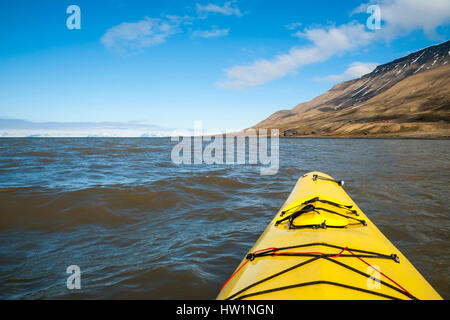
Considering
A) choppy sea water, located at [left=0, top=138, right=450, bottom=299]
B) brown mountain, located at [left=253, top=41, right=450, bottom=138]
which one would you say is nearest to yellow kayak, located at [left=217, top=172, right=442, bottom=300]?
choppy sea water, located at [left=0, top=138, right=450, bottom=299]

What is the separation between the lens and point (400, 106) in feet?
237

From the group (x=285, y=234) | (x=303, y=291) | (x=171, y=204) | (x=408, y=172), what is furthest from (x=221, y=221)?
(x=408, y=172)

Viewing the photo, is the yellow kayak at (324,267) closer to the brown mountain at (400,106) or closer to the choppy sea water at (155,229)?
the choppy sea water at (155,229)

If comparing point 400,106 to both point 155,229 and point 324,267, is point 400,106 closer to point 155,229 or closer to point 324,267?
point 155,229

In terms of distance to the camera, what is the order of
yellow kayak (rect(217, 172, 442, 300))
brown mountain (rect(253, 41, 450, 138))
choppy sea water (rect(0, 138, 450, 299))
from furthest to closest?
brown mountain (rect(253, 41, 450, 138)) → choppy sea water (rect(0, 138, 450, 299)) → yellow kayak (rect(217, 172, 442, 300))

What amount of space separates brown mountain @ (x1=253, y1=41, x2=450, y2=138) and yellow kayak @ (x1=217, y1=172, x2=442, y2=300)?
165 ft

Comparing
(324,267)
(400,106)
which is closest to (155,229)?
(324,267)

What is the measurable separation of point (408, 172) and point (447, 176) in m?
1.38

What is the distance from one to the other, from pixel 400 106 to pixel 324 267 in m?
90.0

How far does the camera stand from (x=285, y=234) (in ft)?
11.4

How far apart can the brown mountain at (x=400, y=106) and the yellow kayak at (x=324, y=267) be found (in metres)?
50.4

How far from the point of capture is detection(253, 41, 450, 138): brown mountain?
167 ft

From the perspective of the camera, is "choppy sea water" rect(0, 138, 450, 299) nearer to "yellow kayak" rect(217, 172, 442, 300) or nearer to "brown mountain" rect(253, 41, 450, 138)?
"yellow kayak" rect(217, 172, 442, 300)
